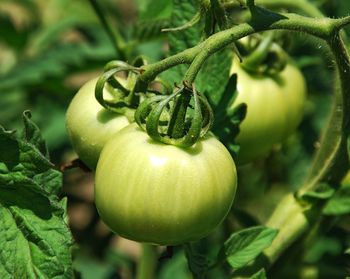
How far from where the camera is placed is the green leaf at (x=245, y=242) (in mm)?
1321

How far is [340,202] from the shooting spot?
148 centimetres

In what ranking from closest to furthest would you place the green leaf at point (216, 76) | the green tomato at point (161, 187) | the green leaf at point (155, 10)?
the green tomato at point (161, 187)
the green leaf at point (216, 76)
the green leaf at point (155, 10)

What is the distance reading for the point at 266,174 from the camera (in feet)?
6.08

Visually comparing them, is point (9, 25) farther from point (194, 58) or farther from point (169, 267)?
point (194, 58)

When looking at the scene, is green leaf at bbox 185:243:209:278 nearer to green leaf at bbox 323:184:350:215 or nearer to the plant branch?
the plant branch

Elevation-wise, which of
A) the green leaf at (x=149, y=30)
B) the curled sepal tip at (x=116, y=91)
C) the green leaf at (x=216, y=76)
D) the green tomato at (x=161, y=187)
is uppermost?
the curled sepal tip at (x=116, y=91)

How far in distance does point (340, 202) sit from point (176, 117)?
496 millimetres

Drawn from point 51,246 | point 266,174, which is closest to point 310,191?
point 266,174

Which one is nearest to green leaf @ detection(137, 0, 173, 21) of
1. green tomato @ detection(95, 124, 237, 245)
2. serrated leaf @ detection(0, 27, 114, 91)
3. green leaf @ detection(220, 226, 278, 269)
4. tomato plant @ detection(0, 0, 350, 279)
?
tomato plant @ detection(0, 0, 350, 279)

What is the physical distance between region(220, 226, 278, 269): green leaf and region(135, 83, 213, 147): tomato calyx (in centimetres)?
26

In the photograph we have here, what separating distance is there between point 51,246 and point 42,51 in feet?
5.01

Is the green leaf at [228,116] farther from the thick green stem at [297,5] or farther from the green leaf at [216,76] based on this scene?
the thick green stem at [297,5]

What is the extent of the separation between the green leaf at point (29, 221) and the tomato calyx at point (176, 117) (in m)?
0.16

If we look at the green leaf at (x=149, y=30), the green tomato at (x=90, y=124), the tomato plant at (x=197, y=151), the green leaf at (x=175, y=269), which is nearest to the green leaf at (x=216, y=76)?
the tomato plant at (x=197, y=151)
